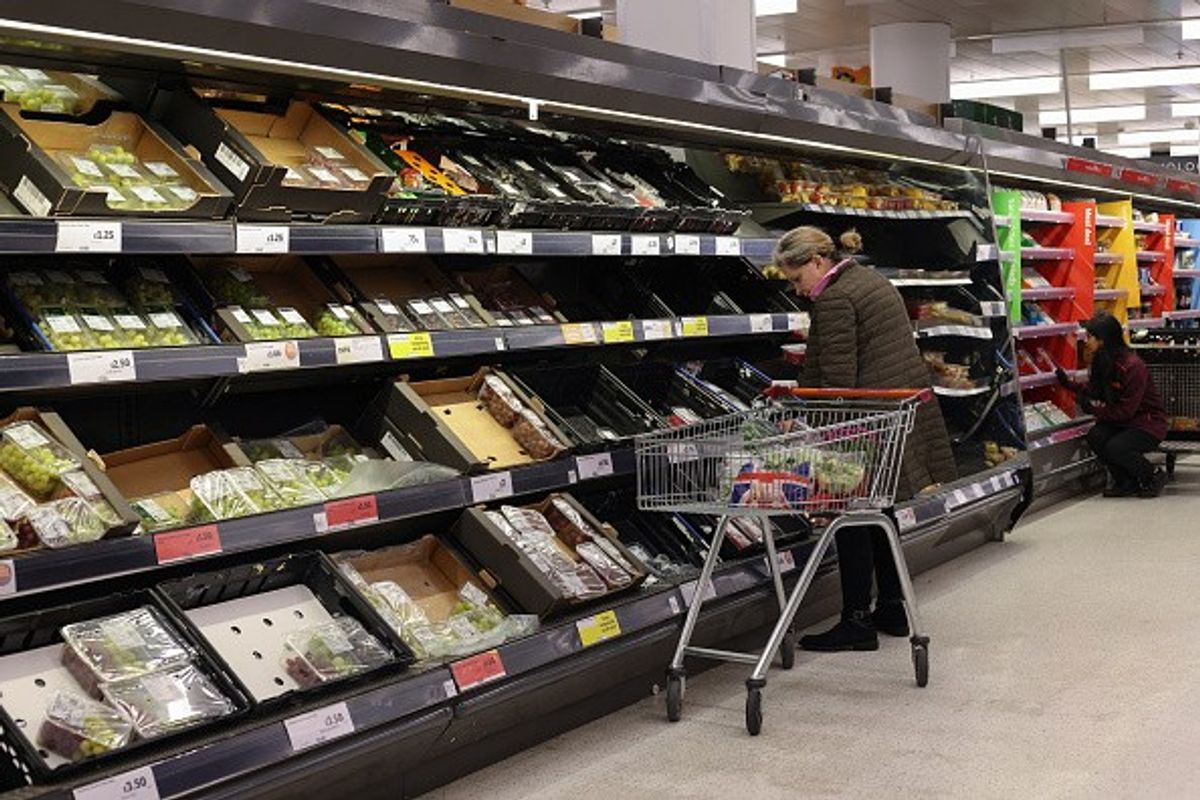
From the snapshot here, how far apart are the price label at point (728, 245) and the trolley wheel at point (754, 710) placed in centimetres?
191

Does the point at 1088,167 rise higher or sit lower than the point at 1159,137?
lower

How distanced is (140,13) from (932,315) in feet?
17.3

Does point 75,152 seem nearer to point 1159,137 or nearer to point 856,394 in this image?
point 856,394

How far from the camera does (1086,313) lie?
10406mm

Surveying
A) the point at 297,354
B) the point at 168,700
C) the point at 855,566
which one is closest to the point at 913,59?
the point at 855,566

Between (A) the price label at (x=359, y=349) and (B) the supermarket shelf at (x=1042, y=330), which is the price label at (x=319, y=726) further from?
(B) the supermarket shelf at (x=1042, y=330)

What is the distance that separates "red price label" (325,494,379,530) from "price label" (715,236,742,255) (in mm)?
2225

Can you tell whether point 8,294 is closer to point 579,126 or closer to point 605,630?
point 605,630

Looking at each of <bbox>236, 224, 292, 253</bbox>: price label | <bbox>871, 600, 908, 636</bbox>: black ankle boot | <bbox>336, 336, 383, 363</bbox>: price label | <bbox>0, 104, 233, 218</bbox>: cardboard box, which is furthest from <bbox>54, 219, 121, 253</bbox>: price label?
<bbox>871, 600, 908, 636</bbox>: black ankle boot

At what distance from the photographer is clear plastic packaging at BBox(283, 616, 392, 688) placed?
150 inches

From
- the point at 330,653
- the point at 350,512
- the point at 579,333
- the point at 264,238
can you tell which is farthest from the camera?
the point at 579,333

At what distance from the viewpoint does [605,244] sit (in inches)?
209

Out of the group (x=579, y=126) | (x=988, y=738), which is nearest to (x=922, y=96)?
(x=579, y=126)

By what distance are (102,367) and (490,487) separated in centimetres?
135
